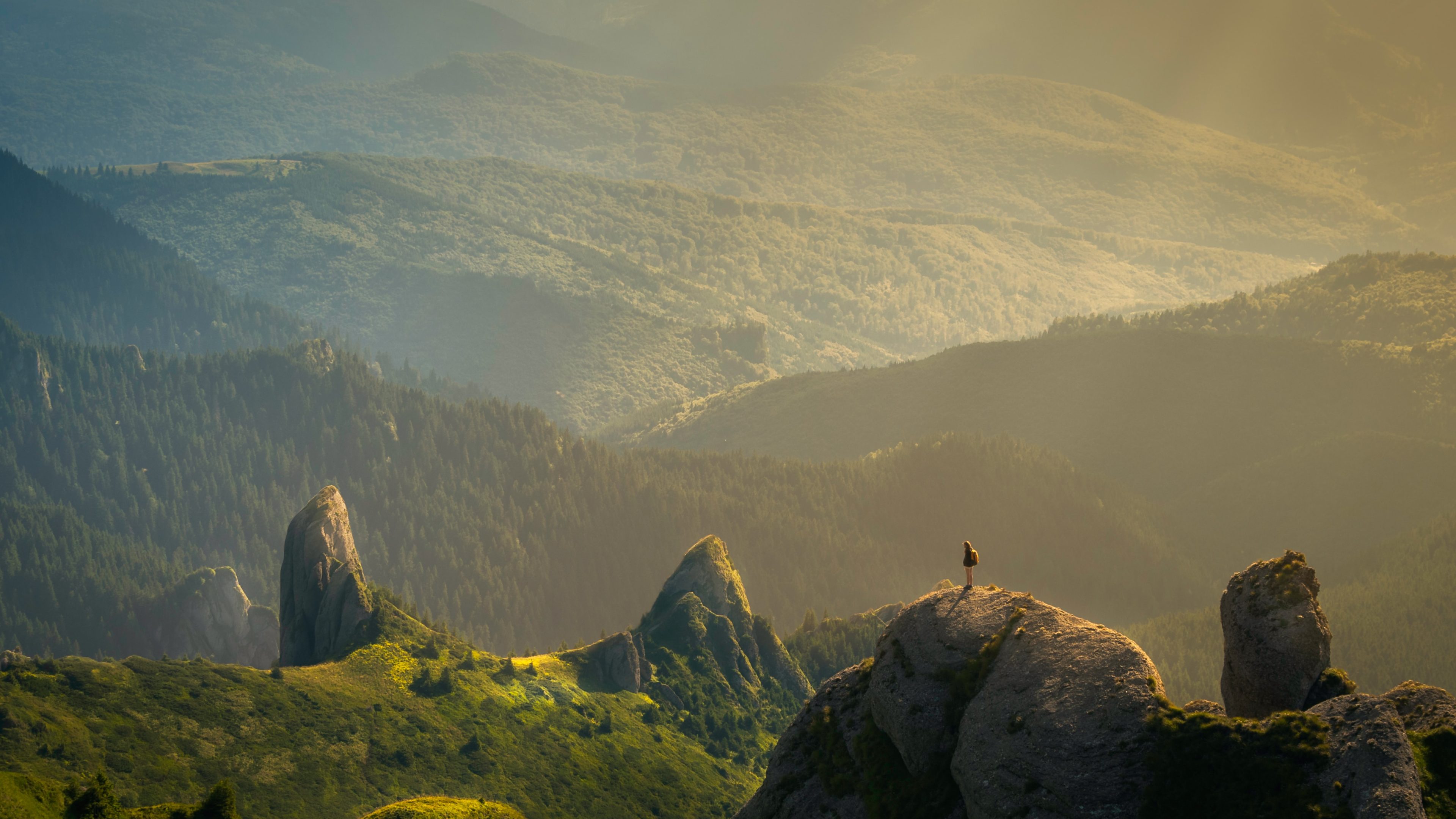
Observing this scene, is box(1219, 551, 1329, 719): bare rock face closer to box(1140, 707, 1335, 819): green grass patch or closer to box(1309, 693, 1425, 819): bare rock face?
box(1140, 707, 1335, 819): green grass patch

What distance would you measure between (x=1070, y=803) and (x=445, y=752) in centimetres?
10263

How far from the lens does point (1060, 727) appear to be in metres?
59.3

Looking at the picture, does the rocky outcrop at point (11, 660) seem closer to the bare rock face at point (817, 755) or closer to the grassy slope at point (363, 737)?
the grassy slope at point (363, 737)

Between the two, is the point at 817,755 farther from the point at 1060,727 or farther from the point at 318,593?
the point at 318,593

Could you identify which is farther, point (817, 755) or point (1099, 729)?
point (817, 755)

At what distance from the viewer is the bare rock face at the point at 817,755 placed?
72125 millimetres

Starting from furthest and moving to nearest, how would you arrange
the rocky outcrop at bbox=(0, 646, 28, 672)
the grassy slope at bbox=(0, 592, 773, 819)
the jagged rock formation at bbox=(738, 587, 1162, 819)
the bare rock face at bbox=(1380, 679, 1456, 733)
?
the rocky outcrop at bbox=(0, 646, 28, 672), the grassy slope at bbox=(0, 592, 773, 819), the jagged rock formation at bbox=(738, 587, 1162, 819), the bare rock face at bbox=(1380, 679, 1456, 733)

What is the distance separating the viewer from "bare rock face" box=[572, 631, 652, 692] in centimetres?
18075

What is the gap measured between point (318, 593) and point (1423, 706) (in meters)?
132

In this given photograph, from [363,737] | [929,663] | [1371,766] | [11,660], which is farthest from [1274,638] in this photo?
[11,660]

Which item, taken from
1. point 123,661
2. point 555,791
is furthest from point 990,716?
point 123,661

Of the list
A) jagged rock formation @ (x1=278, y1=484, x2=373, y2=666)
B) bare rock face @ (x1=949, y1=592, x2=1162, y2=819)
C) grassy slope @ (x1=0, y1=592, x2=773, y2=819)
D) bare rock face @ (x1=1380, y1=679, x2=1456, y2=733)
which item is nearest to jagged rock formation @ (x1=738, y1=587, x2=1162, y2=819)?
bare rock face @ (x1=949, y1=592, x2=1162, y2=819)

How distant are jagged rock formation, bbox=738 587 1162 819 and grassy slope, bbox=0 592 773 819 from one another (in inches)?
2538

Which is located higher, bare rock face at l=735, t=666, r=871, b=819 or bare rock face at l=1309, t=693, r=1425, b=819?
bare rock face at l=1309, t=693, r=1425, b=819
